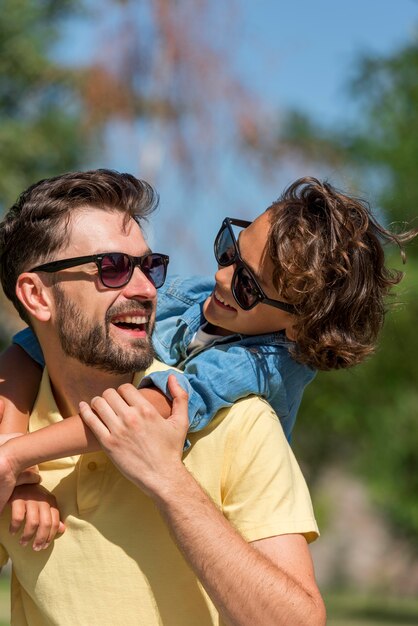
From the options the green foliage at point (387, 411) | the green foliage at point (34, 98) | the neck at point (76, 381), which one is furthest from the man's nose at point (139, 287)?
the green foliage at point (387, 411)

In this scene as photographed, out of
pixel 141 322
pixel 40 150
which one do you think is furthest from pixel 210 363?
pixel 40 150

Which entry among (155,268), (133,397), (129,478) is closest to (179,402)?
(133,397)

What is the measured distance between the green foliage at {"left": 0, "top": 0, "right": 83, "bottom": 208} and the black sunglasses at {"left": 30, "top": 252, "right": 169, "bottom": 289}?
13808mm

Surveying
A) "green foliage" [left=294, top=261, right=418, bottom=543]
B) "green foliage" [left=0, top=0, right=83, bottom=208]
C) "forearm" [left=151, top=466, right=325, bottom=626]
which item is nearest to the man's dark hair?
"forearm" [left=151, top=466, right=325, bottom=626]

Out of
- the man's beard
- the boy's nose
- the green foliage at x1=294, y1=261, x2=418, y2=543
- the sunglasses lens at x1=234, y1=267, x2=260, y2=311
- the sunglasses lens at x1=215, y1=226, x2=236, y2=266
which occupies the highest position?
the sunglasses lens at x1=215, y1=226, x2=236, y2=266

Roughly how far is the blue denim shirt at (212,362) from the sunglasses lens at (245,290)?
0.13 m

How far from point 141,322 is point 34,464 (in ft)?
1.76

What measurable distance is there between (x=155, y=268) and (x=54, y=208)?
0.38 metres

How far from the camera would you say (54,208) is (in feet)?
10.7

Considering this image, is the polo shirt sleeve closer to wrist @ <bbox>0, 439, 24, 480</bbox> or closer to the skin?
the skin

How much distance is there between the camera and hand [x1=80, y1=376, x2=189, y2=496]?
8.65 ft

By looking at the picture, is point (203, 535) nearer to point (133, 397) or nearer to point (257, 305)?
point (133, 397)

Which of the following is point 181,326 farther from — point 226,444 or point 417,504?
point 417,504

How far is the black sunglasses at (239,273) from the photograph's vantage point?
3244 mm
